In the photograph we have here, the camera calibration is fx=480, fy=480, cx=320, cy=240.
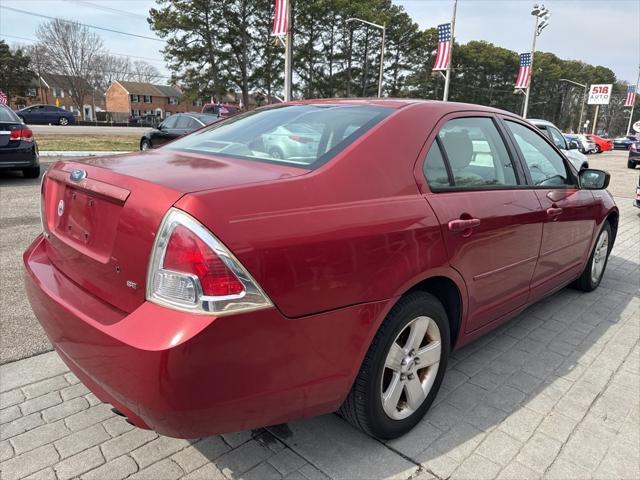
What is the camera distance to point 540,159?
3.53 meters

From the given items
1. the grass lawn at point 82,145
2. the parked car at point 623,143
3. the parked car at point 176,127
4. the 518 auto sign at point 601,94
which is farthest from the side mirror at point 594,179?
the 518 auto sign at point 601,94

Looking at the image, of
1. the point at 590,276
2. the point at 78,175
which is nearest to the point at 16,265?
the point at 78,175

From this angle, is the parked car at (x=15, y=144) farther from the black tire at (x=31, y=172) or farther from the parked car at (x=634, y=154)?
the parked car at (x=634, y=154)

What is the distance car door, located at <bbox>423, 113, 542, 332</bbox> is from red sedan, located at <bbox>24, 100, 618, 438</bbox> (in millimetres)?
13

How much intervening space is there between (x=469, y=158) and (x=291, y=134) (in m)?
1.03

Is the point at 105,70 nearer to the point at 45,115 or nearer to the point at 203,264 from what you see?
the point at 45,115

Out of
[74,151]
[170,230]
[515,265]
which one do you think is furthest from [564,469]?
[74,151]

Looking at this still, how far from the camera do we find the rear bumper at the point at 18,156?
8.48m

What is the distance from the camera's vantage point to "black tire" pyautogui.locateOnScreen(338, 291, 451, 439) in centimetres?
209

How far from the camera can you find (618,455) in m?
2.35

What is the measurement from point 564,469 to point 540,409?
1.61 ft

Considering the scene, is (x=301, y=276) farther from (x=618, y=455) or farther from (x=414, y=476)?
(x=618, y=455)

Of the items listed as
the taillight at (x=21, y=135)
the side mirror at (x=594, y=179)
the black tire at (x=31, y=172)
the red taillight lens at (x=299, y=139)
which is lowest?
the black tire at (x=31, y=172)

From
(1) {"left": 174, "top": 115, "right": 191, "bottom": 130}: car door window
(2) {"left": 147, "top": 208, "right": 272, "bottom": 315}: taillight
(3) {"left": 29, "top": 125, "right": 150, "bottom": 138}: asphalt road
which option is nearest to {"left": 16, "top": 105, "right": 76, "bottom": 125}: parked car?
(3) {"left": 29, "top": 125, "right": 150, "bottom": 138}: asphalt road
